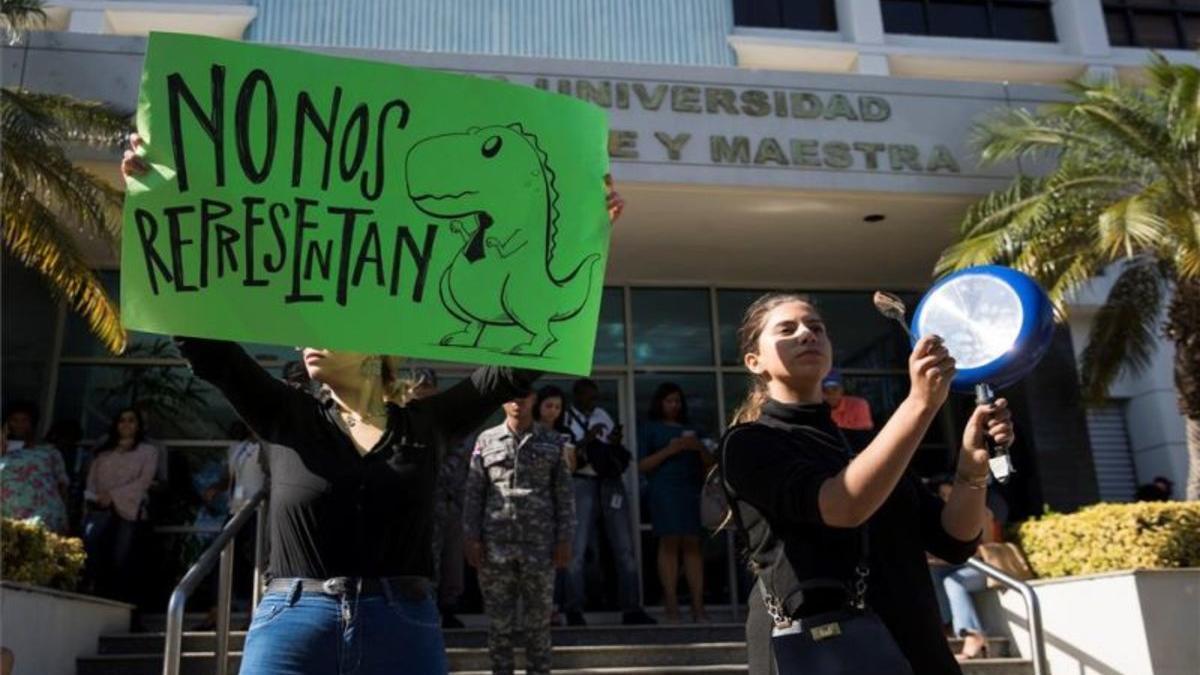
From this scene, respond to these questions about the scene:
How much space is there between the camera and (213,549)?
226 inches

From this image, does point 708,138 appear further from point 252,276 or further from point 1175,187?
point 252,276

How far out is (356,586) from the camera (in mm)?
2365

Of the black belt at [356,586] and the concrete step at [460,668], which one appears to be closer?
the black belt at [356,586]

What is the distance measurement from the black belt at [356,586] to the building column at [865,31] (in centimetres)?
1637

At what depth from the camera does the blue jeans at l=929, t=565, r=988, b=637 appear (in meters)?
7.60

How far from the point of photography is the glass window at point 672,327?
11.9 meters

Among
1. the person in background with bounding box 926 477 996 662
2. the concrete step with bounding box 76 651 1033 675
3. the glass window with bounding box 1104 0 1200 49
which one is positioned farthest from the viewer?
the glass window with bounding box 1104 0 1200 49

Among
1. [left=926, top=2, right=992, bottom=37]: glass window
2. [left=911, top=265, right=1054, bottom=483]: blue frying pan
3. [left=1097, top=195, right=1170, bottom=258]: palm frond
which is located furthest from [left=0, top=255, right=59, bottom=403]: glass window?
[left=926, top=2, right=992, bottom=37]: glass window

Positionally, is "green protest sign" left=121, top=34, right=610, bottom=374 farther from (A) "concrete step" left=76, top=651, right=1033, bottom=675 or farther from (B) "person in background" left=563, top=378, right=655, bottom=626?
(B) "person in background" left=563, top=378, right=655, bottom=626

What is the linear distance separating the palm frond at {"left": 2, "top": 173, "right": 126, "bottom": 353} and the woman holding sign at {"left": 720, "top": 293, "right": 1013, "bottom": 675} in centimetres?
695

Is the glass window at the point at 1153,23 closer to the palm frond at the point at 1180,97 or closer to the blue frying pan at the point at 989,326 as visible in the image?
the palm frond at the point at 1180,97

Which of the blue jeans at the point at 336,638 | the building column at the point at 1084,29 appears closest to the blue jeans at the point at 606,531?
the blue jeans at the point at 336,638

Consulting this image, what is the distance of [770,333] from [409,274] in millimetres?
1022

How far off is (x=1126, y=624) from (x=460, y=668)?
4.26 m
